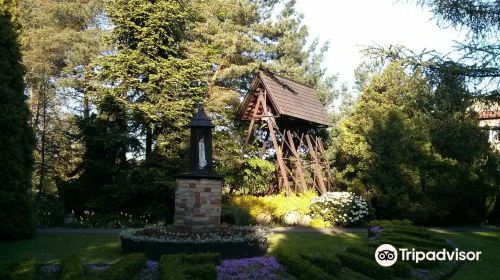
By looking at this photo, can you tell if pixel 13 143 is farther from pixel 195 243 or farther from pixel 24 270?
pixel 195 243

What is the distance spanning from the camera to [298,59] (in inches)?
1199

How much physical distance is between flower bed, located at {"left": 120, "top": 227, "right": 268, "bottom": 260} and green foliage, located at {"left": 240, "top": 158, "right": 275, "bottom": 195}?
9.01 m

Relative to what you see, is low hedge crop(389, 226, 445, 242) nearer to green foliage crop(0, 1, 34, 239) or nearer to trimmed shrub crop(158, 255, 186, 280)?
trimmed shrub crop(158, 255, 186, 280)

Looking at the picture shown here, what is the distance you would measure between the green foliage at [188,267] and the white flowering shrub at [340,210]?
948cm

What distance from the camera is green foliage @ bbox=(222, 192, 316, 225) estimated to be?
55.7 feet

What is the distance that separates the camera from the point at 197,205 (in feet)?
36.0

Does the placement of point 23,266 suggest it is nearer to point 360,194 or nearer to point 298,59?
point 360,194

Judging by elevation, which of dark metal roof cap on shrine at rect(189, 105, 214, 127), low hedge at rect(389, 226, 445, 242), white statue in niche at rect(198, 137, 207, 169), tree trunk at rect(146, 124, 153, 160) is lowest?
low hedge at rect(389, 226, 445, 242)

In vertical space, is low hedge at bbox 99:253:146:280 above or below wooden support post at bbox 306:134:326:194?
below

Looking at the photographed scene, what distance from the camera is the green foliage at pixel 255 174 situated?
20.1m

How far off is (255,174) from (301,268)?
11.9m

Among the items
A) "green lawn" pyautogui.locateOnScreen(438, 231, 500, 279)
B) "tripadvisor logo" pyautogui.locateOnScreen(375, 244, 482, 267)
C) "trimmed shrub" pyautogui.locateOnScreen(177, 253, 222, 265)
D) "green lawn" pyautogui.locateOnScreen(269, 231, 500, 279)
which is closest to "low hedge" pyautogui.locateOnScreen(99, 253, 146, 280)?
"trimmed shrub" pyautogui.locateOnScreen(177, 253, 222, 265)

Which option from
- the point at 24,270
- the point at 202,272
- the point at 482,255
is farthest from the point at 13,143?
the point at 482,255

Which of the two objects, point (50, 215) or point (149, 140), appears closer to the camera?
point (50, 215)
